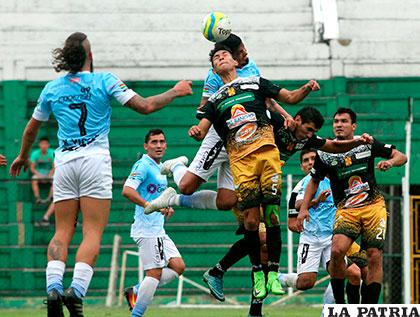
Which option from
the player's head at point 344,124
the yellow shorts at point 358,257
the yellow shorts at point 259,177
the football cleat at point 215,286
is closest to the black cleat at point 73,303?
the yellow shorts at point 259,177

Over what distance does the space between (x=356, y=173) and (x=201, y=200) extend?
173cm

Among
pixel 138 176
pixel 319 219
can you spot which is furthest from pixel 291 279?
pixel 138 176

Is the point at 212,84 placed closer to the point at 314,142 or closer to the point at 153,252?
the point at 314,142

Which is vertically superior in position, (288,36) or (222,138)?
(288,36)

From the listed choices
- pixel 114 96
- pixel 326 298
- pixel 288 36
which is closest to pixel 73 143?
pixel 114 96

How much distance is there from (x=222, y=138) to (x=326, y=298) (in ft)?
11.7

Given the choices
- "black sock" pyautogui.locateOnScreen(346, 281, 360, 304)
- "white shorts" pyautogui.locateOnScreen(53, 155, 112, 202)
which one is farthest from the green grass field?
"white shorts" pyautogui.locateOnScreen(53, 155, 112, 202)

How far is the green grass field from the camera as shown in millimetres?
17828

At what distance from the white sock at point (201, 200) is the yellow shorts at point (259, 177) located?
110 cm

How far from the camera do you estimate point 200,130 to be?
12.4 metres

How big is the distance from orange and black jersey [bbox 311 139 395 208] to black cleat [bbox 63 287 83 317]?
3.82 meters

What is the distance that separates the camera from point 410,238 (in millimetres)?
21906

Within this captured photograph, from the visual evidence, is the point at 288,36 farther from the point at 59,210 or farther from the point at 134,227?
the point at 59,210

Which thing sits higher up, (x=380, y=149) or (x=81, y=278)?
(x=380, y=149)
